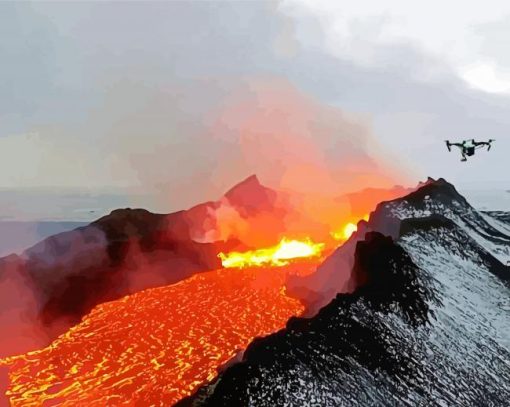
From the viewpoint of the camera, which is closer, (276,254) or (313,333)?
(313,333)

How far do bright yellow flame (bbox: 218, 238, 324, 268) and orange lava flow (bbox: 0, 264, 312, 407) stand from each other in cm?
840

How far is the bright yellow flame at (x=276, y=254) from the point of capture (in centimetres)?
10469

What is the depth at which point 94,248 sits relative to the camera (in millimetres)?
92250

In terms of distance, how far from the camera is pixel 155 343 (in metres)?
67.4

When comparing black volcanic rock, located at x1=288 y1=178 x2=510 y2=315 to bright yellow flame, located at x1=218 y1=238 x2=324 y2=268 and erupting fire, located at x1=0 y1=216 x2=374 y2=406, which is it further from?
bright yellow flame, located at x1=218 y1=238 x2=324 y2=268

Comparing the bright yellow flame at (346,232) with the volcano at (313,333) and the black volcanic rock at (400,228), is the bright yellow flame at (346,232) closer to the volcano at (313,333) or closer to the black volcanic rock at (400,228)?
the volcano at (313,333)

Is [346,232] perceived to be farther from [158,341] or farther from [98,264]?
[158,341]

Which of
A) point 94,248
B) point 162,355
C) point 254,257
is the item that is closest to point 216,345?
point 162,355

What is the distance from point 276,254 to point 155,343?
147 feet

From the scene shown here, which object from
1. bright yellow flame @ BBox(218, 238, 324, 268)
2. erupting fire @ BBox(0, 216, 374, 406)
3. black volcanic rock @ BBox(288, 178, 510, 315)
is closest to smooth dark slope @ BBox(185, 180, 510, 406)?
black volcanic rock @ BBox(288, 178, 510, 315)

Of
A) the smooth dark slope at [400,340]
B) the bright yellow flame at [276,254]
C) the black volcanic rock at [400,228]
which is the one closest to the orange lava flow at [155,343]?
the black volcanic rock at [400,228]

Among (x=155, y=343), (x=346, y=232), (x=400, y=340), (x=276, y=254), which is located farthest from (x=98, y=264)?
(x=346, y=232)

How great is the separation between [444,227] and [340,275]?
19476 mm

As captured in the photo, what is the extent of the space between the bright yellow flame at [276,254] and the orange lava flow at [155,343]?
27.6 ft
